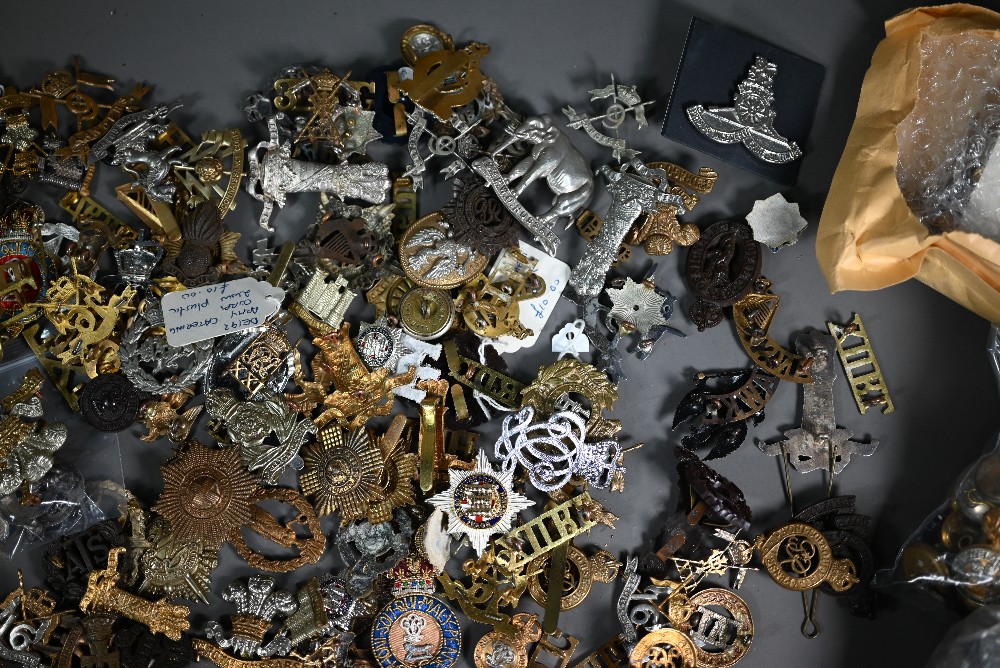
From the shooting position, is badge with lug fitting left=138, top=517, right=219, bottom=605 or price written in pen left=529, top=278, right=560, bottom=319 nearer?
price written in pen left=529, top=278, right=560, bottom=319

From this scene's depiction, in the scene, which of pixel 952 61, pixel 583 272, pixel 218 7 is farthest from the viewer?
pixel 218 7

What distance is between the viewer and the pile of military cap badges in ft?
5.25

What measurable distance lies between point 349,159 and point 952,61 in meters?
1.18

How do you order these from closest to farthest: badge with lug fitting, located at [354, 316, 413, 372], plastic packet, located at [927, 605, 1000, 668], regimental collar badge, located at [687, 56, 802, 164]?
plastic packet, located at [927, 605, 1000, 668], regimental collar badge, located at [687, 56, 802, 164], badge with lug fitting, located at [354, 316, 413, 372]

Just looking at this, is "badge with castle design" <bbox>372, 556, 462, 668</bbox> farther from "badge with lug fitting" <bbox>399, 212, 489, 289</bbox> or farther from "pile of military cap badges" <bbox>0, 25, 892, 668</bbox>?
"badge with lug fitting" <bbox>399, 212, 489, 289</bbox>

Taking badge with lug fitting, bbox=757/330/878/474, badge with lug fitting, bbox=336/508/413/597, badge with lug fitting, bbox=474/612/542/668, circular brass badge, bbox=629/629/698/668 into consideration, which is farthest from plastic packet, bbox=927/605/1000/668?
badge with lug fitting, bbox=336/508/413/597

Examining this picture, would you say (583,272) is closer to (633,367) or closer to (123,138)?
(633,367)

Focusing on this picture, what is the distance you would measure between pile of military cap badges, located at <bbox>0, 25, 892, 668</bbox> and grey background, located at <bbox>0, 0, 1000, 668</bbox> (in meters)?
0.04

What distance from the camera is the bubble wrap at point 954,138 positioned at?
142 centimetres

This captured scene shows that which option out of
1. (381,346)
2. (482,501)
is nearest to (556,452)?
(482,501)

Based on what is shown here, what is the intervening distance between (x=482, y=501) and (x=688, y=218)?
2.40 feet

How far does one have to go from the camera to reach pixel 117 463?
181 cm

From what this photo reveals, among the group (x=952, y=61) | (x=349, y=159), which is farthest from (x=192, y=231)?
(x=952, y=61)

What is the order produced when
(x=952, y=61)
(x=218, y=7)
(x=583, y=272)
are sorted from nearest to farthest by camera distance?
(x=952, y=61) → (x=583, y=272) → (x=218, y=7)
